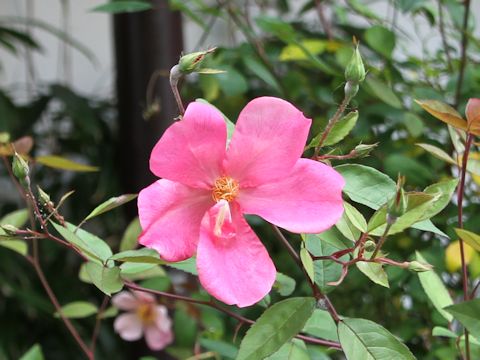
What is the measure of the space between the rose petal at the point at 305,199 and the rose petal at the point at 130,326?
1.70 ft

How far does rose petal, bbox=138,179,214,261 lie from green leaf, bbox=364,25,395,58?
434 mm

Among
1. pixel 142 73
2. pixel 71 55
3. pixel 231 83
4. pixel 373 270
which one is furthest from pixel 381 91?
pixel 71 55

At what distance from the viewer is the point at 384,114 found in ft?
2.40

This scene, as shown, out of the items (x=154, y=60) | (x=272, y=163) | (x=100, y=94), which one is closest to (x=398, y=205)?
(x=272, y=163)

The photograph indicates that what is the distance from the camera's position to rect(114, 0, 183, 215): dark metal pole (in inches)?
40.4

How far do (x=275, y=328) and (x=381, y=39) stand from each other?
45cm

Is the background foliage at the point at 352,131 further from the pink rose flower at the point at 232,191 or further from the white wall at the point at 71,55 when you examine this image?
the white wall at the point at 71,55

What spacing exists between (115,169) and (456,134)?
2.86ft

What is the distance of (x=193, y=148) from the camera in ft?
1.03

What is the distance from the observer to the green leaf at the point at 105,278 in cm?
35

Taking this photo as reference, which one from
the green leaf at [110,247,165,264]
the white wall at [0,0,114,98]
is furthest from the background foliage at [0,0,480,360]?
the white wall at [0,0,114,98]

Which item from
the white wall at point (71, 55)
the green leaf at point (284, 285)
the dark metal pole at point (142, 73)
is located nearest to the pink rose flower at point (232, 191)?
the green leaf at point (284, 285)

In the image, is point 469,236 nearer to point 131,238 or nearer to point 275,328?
point 275,328

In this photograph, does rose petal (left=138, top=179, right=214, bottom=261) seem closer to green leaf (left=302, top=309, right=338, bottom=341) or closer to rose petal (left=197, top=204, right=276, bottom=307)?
rose petal (left=197, top=204, right=276, bottom=307)
